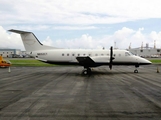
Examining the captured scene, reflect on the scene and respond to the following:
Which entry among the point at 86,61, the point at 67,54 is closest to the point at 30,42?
the point at 67,54

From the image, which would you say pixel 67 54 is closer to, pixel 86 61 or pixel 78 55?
pixel 78 55

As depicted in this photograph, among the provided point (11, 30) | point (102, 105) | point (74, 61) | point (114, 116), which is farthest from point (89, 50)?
point (114, 116)

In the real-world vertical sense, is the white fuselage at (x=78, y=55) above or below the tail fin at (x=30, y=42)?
below

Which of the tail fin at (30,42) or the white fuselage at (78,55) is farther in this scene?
the tail fin at (30,42)

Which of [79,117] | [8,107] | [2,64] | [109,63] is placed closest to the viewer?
[79,117]

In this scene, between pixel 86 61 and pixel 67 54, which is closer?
pixel 86 61

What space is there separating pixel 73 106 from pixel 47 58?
17778 millimetres

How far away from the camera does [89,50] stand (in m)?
25.9

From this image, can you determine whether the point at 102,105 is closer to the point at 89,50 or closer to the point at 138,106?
the point at 138,106

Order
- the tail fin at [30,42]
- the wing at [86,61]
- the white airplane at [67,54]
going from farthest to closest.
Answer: the tail fin at [30,42], the white airplane at [67,54], the wing at [86,61]

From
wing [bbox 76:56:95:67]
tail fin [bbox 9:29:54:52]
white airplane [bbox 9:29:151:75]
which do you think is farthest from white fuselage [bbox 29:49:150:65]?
wing [bbox 76:56:95:67]

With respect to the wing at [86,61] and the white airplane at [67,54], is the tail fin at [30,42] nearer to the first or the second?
the white airplane at [67,54]

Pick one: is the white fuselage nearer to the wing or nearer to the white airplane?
the white airplane

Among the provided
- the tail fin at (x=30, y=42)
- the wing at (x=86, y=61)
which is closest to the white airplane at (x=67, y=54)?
the tail fin at (x=30, y=42)
